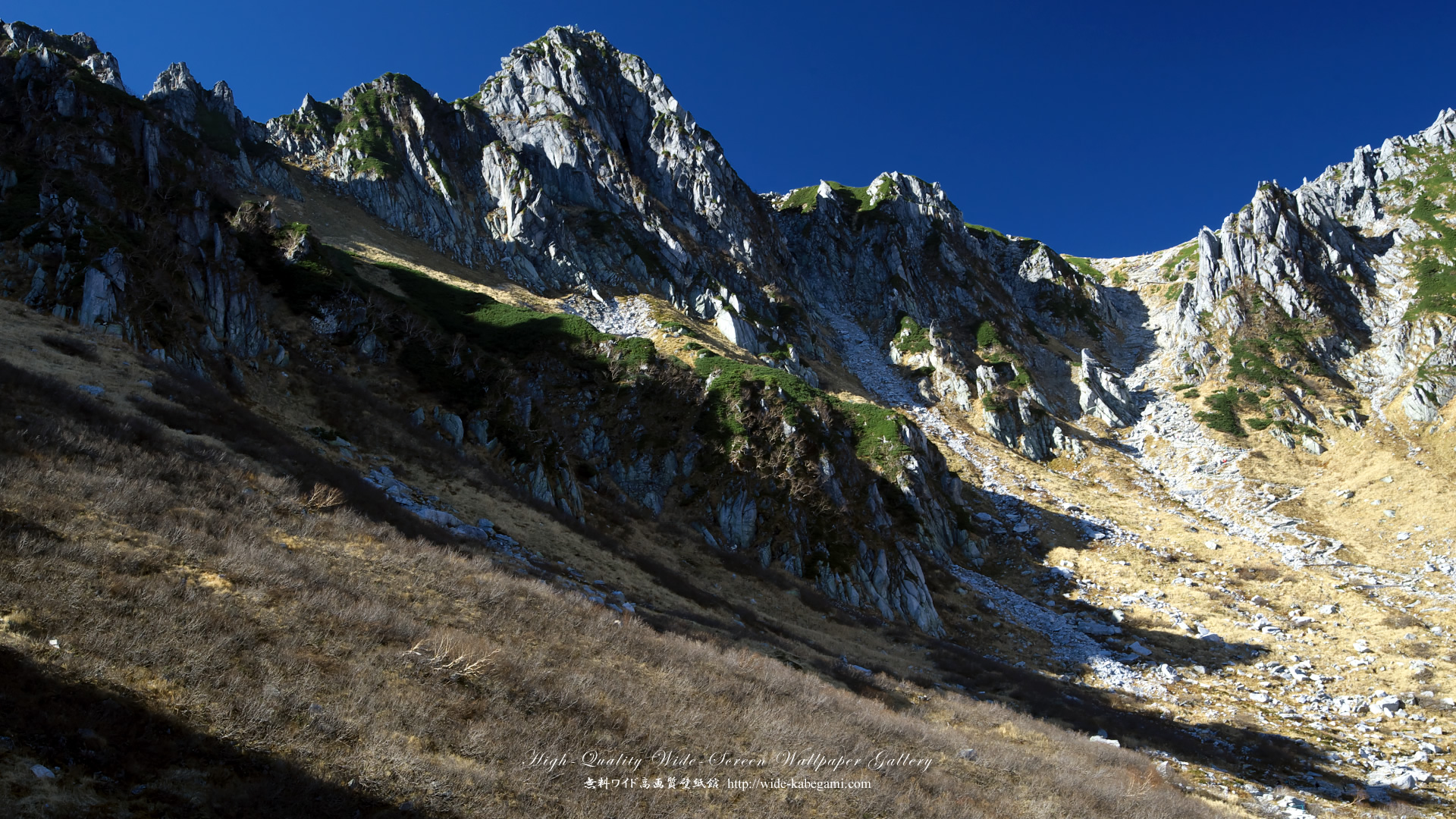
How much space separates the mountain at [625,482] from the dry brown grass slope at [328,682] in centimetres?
6

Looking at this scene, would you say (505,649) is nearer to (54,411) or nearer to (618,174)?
(54,411)

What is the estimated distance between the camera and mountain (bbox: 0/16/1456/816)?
7613mm

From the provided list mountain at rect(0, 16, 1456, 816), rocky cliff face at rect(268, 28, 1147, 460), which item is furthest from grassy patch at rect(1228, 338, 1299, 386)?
rocky cliff face at rect(268, 28, 1147, 460)

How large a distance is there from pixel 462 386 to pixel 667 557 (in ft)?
45.0

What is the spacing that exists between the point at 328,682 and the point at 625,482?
85.7 feet

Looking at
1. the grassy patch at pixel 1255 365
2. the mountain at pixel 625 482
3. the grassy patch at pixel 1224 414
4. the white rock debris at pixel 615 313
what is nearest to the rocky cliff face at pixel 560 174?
the mountain at pixel 625 482

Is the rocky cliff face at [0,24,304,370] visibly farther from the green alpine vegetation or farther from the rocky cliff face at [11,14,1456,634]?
the green alpine vegetation

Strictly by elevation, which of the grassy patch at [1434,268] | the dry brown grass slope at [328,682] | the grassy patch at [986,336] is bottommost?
the dry brown grass slope at [328,682]

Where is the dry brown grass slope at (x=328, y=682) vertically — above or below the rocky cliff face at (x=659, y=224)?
below

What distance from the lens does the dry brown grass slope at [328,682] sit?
567 centimetres

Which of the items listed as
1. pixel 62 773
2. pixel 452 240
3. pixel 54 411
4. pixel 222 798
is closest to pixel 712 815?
pixel 222 798

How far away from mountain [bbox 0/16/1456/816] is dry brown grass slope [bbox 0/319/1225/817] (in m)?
0.06

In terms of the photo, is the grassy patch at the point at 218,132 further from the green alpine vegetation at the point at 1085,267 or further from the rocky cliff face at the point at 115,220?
the green alpine vegetation at the point at 1085,267

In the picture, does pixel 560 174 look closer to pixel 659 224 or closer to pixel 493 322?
pixel 659 224
